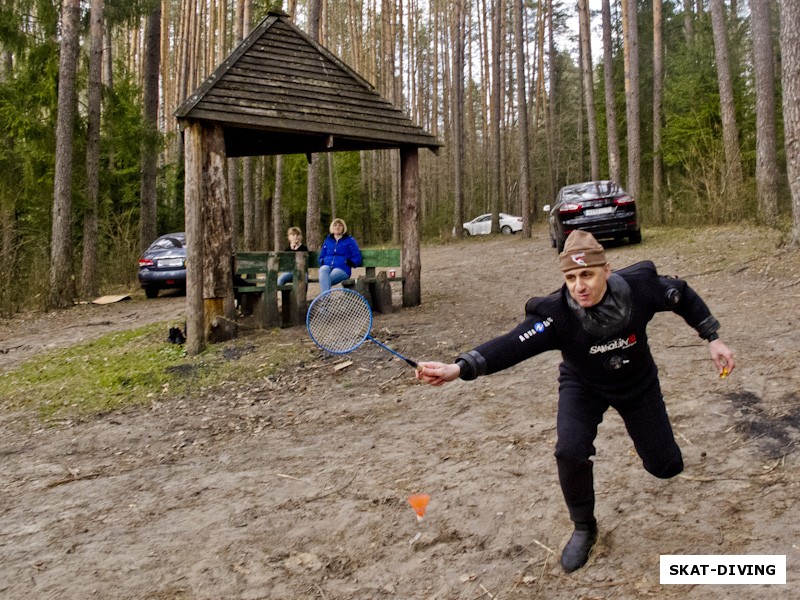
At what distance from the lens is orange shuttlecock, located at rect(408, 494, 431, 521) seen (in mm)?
4810

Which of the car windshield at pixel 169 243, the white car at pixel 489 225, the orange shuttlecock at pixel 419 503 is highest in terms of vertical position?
the white car at pixel 489 225

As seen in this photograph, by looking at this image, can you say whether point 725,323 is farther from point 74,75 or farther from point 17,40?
point 17,40

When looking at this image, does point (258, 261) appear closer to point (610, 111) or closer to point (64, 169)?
point (64, 169)

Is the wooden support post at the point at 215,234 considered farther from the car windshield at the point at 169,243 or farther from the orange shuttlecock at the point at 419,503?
the car windshield at the point at 169,243

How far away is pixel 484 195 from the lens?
4262 centimetres

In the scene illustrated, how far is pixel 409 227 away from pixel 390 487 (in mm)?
7972

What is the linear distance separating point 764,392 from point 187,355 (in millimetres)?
7181

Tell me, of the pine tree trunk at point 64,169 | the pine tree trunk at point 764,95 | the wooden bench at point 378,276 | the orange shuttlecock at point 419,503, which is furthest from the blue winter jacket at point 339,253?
the pine tree trunk at point 764,95

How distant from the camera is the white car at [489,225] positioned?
35031mm

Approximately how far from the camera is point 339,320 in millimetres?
6219

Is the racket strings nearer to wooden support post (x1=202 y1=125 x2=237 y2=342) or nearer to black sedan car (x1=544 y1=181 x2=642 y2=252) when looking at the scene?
wooden support post (x1=202 y1=125 x2=237 y2=342)

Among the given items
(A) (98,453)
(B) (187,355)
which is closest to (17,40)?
(B) (187,355)

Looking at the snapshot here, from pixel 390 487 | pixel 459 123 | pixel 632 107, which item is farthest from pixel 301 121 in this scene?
pixel 459 123

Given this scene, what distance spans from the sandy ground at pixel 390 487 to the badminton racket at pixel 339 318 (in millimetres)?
1003
